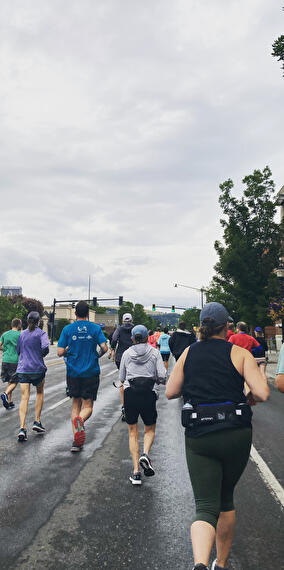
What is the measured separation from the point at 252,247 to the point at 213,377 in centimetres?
3236

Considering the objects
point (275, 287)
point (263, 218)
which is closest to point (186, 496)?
point (275, 287)

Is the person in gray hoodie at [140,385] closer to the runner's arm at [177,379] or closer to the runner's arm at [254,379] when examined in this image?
the runner's arm at [177,379]

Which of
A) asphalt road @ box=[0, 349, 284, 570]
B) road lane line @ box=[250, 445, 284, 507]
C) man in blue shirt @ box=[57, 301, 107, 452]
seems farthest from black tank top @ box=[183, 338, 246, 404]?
man in blue shirt @ box=[57, 301, 107, 452]

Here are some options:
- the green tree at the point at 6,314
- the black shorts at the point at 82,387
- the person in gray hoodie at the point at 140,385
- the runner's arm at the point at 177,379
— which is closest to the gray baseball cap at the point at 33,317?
the black shorts at the point at 82,387

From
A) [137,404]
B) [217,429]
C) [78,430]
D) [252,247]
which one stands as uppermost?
[252,247]

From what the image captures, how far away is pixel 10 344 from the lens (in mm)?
9320

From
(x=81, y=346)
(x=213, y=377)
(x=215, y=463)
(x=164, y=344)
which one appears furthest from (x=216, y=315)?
(x=164, y=344)

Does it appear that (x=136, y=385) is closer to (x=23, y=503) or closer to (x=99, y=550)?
(x=23, y=503)

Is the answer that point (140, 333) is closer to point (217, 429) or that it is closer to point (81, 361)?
point (81, 361)

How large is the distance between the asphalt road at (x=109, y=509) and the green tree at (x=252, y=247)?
2660cm

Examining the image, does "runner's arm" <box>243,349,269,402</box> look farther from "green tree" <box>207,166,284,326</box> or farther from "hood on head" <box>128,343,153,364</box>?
"green tree" <box>207,166,284,326</box>

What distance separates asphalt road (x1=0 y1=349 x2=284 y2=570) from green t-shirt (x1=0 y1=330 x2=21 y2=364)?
2506 mm

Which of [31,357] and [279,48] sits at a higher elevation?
[279,48]

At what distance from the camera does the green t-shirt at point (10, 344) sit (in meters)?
9.28
